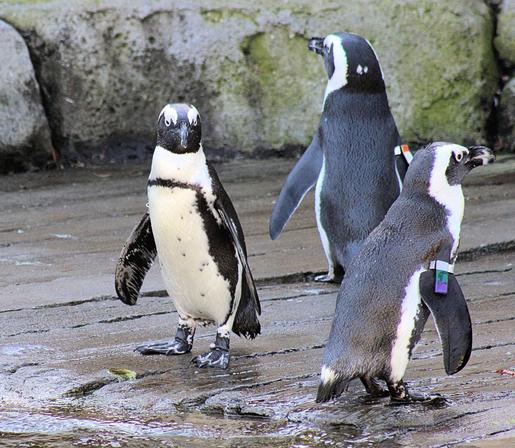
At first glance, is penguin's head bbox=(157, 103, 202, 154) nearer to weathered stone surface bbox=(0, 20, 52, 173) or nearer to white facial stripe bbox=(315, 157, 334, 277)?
white facial stripe bbox=(315, 157, 334, 277)

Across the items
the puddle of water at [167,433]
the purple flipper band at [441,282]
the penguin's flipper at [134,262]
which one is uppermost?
the purple flipper band at [441,282]

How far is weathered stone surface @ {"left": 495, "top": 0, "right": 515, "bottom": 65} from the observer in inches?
304

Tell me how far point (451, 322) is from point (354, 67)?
2.12 m

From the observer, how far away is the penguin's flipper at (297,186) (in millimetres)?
4828

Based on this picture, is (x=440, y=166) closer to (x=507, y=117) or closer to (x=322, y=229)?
(x=322, y=229)

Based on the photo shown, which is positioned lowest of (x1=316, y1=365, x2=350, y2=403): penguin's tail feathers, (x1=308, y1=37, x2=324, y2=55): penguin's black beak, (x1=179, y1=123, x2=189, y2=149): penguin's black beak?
(x1=316, y1=365, x2=350, y2=403): penguin's tail feathers

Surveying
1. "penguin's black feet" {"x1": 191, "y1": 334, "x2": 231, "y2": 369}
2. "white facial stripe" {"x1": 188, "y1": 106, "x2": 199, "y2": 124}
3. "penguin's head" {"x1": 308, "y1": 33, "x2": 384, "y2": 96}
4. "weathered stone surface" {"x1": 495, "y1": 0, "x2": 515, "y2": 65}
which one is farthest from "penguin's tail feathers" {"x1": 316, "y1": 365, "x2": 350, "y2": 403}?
"weathered stone surface" {"x1": 495, "y1": 0, "x2": 515, "y2": 65}

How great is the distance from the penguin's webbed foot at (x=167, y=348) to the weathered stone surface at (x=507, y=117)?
446cm

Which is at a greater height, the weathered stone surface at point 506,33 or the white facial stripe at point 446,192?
the weathered stone surface at point 506,33

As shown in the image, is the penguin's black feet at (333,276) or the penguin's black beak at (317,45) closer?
the penguin's black feet at (333,276)

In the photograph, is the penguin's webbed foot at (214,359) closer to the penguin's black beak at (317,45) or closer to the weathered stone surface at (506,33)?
the penguin's black beak at (317,45)

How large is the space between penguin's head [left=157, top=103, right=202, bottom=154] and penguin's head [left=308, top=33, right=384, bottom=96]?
1.53 m

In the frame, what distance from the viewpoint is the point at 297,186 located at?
4.93 metres

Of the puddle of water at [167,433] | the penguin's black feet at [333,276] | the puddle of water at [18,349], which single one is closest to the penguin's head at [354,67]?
the penguin's black feet at [333,276]
